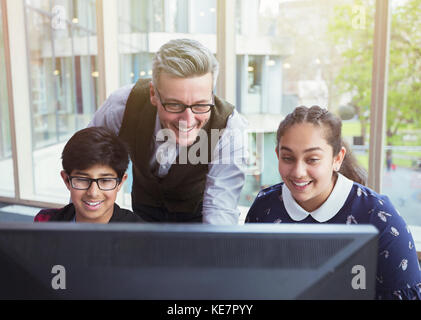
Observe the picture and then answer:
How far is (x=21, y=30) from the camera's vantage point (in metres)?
4.62

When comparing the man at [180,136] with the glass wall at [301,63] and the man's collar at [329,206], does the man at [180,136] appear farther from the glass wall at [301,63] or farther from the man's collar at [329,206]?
the glass wall at [301,63]

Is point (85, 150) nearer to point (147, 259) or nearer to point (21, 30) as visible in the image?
point (147, 259)

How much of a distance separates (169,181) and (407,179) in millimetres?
2261

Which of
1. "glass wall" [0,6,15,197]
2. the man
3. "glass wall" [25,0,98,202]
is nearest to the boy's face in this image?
the man

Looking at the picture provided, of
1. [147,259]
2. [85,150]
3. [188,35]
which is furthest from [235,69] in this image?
[147,259]

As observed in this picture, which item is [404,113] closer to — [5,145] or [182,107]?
[182,107]

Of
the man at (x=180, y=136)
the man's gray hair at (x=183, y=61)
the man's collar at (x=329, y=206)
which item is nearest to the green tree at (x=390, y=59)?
the man at (x=180, y=136)

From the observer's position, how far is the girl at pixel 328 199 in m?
1.15

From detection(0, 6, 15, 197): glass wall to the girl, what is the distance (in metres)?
4.34

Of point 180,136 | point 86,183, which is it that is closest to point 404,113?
point 180,136

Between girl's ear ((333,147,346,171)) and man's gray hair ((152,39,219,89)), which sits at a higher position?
man's gray hair ((152,39,219,89))

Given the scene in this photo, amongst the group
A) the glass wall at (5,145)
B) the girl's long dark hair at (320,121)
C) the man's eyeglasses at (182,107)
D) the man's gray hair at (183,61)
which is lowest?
the glass wall at (5,145)

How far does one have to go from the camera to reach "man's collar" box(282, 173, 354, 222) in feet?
4.20

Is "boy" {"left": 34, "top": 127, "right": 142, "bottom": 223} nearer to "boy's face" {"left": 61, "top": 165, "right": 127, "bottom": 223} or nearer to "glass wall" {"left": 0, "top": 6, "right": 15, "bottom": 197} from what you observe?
"boy's face" {"left": 61, "top": 165, "right": 127, "bottom": 223}
